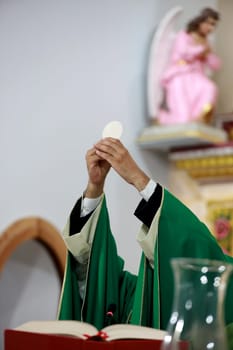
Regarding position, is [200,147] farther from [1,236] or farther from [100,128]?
[1,236]

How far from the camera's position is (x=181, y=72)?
7422mm

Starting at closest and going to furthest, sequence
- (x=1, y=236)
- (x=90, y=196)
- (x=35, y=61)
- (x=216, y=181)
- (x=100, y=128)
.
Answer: (x=90, y=196) → (x=1, y=236) → (x=35, y=61) → (x=100, y=128) → (x=216, y=181)

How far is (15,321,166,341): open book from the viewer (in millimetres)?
1817

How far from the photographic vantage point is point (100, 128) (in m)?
6.79

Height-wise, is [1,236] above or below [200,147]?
below

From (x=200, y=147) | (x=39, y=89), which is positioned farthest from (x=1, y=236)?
(x=200, y=147)

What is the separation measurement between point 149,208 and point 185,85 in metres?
4.82

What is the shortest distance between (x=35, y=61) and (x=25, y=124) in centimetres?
54

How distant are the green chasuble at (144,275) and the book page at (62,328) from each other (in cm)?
79

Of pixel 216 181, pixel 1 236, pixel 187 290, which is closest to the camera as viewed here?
pixel 187 290

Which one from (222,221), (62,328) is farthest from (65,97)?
(62,328)

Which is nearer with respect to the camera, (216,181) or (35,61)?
(35,61)

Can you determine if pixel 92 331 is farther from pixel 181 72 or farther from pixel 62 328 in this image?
pixel 181 72

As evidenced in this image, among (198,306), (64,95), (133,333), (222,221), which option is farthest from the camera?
(222,221)
